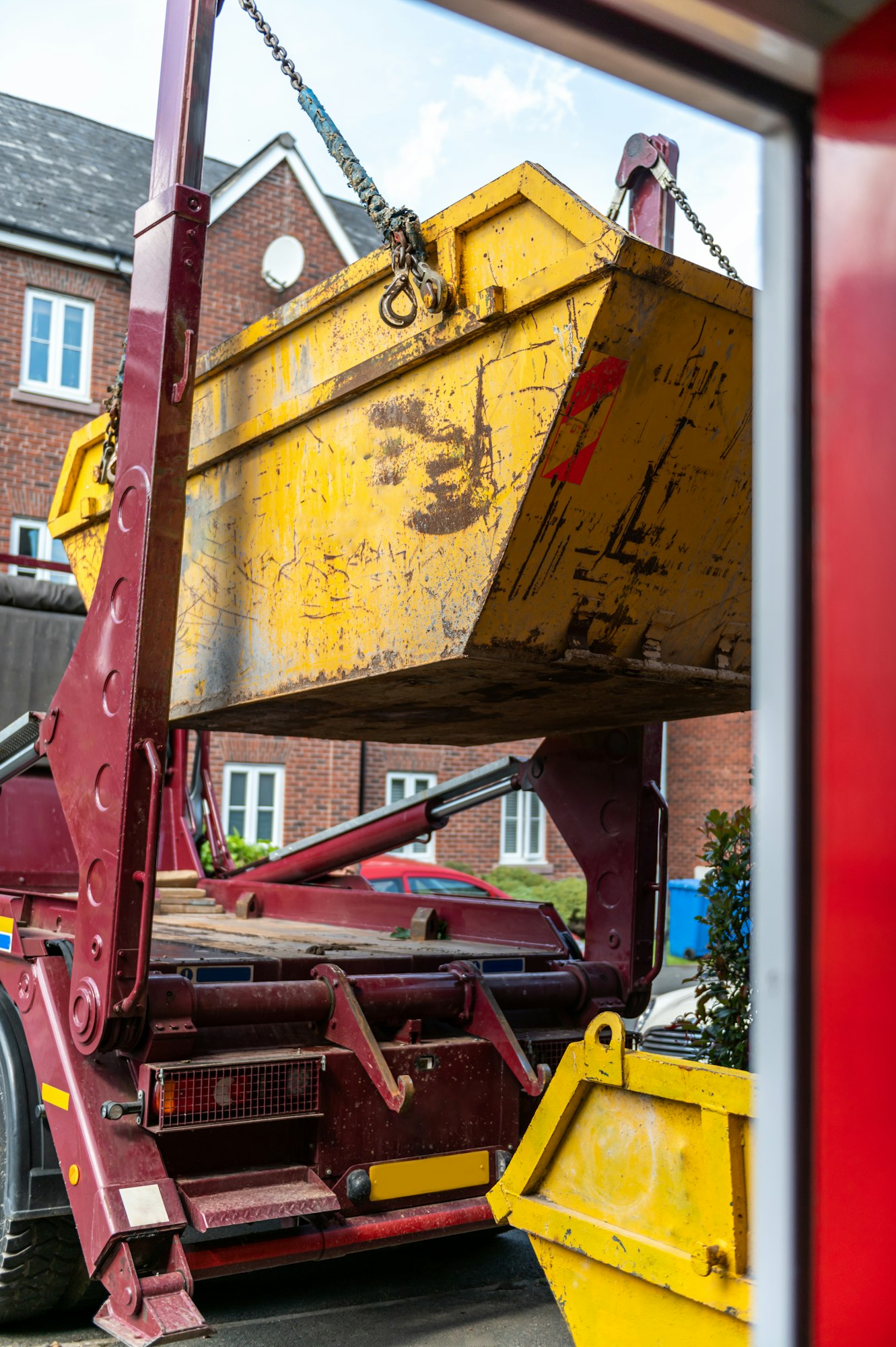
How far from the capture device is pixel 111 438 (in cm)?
439

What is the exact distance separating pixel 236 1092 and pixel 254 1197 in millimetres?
275

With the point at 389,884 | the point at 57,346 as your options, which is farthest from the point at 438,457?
the point at 57,346

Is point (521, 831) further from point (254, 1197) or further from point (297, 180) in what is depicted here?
point (254, 1197)

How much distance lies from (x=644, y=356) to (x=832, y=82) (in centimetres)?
197

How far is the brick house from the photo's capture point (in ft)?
53.4

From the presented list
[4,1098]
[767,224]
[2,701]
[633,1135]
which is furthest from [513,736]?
[767,224]

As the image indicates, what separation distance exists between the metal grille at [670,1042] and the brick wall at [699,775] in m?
16.1

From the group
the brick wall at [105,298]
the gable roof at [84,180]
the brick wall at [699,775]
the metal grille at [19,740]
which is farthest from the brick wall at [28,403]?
the metal grille at [19,740]

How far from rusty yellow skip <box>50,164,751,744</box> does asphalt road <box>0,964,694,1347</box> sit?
1.95m

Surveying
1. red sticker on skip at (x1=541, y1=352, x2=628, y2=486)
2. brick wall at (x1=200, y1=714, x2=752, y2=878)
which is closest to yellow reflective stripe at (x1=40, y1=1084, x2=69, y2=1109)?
red sticker on skip at (x1=541, y1=352, x2=628, y2=486)

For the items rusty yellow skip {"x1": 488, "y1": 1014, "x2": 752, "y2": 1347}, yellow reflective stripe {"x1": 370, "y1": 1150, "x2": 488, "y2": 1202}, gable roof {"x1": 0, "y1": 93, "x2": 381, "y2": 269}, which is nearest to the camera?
rusty yellow skip {"x1": 488, "y1": 1014, "x2": 752, "y2": 1347}

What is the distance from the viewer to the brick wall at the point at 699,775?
71.4 ft

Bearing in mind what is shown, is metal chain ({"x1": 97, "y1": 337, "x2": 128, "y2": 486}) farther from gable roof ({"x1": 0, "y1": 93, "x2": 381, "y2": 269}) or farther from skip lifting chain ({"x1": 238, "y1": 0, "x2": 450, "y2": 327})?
gable roof ({"x1": 0, "y1": 93, "x2": 381, "y2": 269})

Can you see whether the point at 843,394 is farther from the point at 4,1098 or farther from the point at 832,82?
the point at 4,1098
